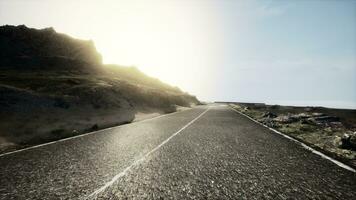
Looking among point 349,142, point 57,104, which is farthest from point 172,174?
point 57,104

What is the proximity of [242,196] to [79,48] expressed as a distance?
141841 millimetres

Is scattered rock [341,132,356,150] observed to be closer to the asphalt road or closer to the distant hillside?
the asphalt road

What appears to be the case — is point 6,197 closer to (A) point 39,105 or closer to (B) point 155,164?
(B) point 155,164

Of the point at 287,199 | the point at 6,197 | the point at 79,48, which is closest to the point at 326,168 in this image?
the point at 287,199

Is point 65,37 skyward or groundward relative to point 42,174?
skyward

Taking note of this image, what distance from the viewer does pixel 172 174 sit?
716 centimetres

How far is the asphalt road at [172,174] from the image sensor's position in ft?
18.5

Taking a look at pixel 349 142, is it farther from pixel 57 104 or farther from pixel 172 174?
pixel 57 104

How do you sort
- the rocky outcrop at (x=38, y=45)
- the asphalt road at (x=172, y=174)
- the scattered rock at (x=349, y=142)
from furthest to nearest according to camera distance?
the rocky outcrop at (x=38, y=45), the scattered rock at (x=349, y=142), the asphalt road at (x=172, y=174)

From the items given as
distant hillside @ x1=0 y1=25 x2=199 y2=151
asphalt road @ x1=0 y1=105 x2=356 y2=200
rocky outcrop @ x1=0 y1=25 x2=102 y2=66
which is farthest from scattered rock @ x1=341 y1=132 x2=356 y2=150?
rocky outcrop @ x1=0 y1=25 x2=102 y2=66

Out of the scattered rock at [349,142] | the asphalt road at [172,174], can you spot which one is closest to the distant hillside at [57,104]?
the asphalt road at [172,174]

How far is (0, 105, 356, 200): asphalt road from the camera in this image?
5.63 meters

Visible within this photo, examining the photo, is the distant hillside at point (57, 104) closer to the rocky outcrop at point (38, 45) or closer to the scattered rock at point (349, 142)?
the rocky outcrop at point (38, 45)

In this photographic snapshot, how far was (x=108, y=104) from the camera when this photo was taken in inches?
1527
